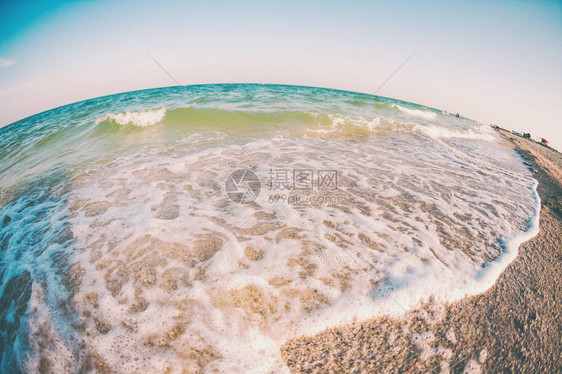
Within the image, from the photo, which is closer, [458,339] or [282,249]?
[458,339]

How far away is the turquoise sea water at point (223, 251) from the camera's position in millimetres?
1664

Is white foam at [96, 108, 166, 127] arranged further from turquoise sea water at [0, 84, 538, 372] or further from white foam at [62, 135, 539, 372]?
white foam at [62, 135, 539, 372]

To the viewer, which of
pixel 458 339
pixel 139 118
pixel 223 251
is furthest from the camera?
pixel 139 118

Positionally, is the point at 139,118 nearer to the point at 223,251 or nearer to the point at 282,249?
the point at 223,251

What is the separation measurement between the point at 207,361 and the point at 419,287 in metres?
1.87

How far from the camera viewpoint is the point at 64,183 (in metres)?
4.23

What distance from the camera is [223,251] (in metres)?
2.31

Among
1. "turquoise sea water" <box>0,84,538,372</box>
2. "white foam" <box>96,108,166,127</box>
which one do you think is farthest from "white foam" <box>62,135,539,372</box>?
"white foam" <box>96,108,166,127</box>

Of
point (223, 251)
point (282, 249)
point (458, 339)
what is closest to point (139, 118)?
point (223, 251)

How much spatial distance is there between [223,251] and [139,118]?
935 centimetres

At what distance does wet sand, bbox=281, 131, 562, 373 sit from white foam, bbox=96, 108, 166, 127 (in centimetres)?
972

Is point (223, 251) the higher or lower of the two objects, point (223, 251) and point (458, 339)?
Answer: the higher

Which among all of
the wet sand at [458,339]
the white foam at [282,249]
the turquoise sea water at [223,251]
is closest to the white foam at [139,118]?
the turquoise sea water at [223,251]

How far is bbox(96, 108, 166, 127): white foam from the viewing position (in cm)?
886
